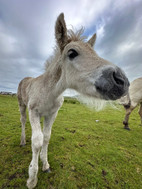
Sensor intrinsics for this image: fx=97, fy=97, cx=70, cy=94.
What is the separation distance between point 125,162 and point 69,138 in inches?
89.9

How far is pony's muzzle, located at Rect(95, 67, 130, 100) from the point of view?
1.44 meters

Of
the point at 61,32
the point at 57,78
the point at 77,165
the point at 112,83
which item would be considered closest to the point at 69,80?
the point at 57,78

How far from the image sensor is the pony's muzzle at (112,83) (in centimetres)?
144

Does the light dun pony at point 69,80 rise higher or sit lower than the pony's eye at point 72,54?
lower

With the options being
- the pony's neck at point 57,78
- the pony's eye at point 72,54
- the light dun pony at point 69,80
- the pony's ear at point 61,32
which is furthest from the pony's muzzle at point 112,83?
the pony's ear at point 61,32

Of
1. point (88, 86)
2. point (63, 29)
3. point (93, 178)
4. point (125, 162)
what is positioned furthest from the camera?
Answer: point (125, 162)

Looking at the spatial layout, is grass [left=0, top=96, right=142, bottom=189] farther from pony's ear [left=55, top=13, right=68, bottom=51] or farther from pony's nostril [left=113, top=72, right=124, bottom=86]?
pony's ear [left=55, top=13, right=68, bottom=51]

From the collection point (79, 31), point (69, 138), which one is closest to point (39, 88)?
point (79, 31)

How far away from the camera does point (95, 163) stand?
3.06 metres

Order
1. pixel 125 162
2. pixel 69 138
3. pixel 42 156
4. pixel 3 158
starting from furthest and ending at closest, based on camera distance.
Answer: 1. pixel 69 138
2. pixel 125 162
3. pixel 3 158
4. pixel 42 156

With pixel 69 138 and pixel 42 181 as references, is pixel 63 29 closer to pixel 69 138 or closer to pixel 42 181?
pixel 42 181

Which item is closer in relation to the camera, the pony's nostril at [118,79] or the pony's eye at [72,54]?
the pony's nostril at [118,79]

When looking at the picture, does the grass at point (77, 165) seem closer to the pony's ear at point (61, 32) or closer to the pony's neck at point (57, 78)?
the pony's neck at point (57, 78)

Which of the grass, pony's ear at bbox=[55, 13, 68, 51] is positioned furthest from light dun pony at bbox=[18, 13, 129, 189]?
the grass
